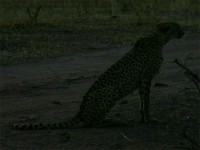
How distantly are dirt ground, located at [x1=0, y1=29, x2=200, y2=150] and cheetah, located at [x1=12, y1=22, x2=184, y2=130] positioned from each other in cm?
11

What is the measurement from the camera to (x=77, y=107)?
29.2 ft

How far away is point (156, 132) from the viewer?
7363 millimetres

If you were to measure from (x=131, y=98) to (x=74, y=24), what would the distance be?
32.3 feet

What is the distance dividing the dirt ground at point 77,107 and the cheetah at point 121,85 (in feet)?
0.37

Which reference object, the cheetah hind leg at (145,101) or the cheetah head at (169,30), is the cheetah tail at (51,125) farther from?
the cheetah head at (169,30)

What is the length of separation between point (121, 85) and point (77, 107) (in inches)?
54.8

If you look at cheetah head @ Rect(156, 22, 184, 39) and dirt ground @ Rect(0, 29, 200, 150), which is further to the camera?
cheetah head @ Rect(156, 22, 184, 39)

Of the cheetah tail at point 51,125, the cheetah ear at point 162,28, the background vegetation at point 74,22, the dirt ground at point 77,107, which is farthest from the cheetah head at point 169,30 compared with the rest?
the background vegetation at point 74,22

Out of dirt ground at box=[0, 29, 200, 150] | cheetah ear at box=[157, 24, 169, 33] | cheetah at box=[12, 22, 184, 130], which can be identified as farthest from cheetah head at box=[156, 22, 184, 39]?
dirt ground at box=[0, 29, 200, 150]

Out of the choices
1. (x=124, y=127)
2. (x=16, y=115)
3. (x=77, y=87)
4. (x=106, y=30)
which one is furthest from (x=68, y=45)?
(x=124, y=127)

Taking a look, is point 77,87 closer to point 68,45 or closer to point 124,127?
point 124,127

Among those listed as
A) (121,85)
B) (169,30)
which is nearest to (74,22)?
(169,30)

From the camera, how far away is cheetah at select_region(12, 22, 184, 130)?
24.6 ft

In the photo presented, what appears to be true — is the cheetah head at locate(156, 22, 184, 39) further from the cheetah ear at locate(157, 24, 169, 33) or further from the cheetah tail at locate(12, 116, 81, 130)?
Answer: the cheetah tail at locate(12, 116, 81, 130)
